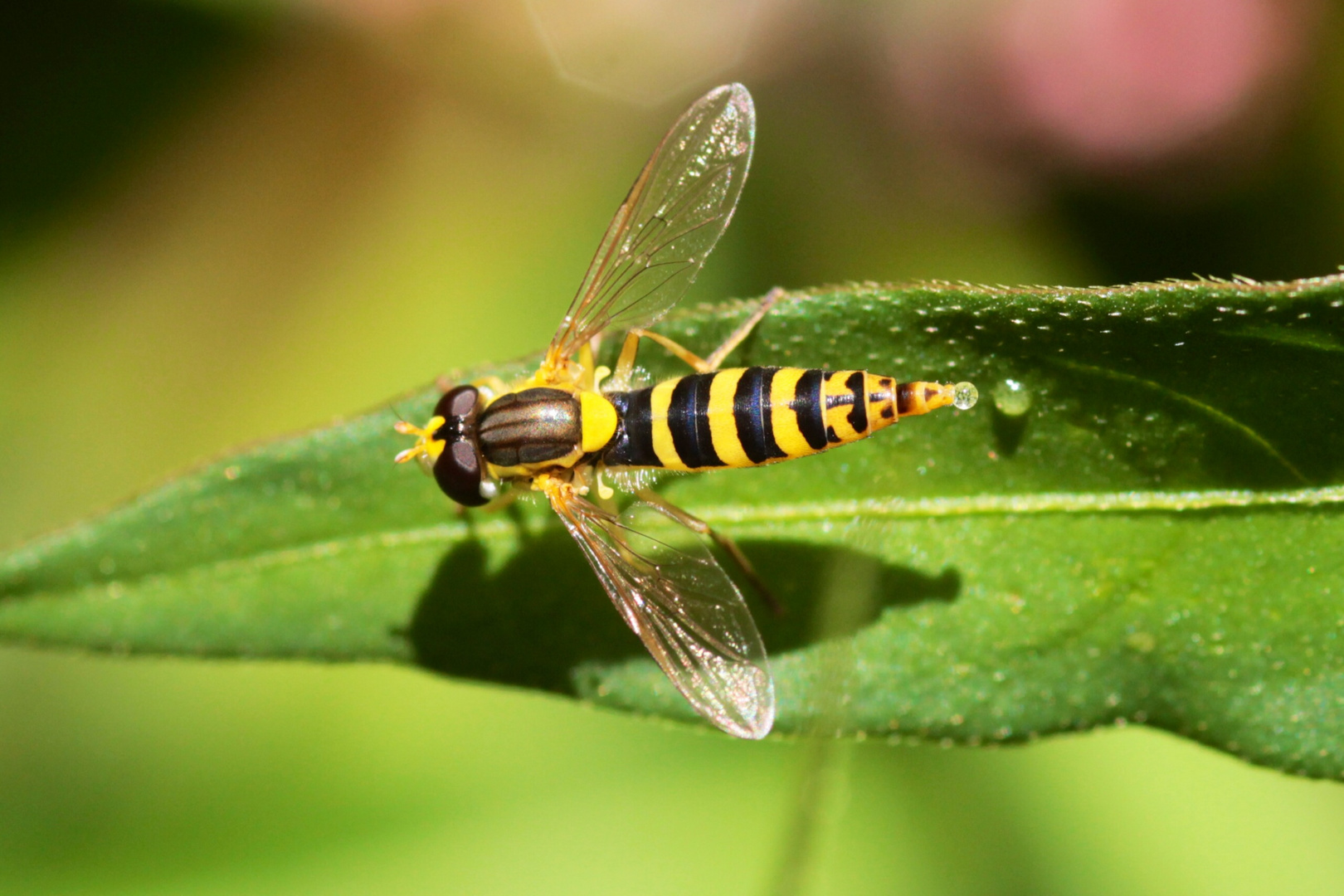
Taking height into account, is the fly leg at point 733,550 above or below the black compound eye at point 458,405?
below

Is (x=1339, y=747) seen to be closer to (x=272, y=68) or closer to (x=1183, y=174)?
(x=1183, y=174)

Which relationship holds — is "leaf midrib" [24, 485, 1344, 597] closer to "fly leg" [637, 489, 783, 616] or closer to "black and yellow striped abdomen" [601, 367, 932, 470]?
"fly leg" [637, 489, 783, 616]

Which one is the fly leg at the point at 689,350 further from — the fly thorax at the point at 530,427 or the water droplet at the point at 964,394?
the water droplet at the point at 964,394

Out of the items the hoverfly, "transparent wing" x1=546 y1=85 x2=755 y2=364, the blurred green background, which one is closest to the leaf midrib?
the hoverfly

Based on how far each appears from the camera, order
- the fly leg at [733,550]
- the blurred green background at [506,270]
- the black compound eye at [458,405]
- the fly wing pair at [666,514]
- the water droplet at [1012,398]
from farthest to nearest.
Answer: the blurred green background at [506,270] → the black compound eye at [458,405] → the fly leg at [733,550] → the fly wing pair at [666,514] → the water droplet at [1012,398]

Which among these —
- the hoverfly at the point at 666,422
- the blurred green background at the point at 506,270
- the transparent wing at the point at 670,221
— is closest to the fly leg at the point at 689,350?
the hoverfly at the point at 666,422

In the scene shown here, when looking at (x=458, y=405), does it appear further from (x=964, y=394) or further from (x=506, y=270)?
(x=506, y=270)

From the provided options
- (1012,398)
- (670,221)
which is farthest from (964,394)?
(670,221)
